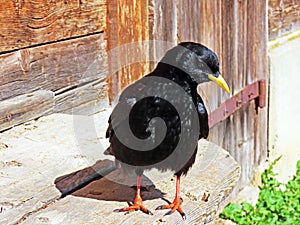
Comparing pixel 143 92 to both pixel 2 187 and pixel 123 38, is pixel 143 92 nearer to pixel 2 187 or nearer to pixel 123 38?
pixel 2 187

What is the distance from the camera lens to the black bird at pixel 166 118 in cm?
216

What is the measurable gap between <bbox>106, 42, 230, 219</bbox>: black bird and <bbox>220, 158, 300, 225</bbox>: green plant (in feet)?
6.74

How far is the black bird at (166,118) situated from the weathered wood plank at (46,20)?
2.75 ft

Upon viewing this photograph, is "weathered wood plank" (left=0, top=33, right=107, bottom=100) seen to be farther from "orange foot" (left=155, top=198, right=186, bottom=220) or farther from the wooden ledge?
"orange foot" (left=155, top=198, right=186, bottom=220)

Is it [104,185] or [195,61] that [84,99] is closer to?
[104,185]

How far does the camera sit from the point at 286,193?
15.6 feet

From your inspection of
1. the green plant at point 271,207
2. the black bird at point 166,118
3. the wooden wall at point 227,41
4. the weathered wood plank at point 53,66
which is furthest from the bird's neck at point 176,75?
the green plant at point 271,207

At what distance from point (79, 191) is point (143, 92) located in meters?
0.47

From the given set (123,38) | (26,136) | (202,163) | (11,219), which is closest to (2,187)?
(11,219)

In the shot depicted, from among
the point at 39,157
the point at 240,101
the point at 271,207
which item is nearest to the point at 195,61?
the point at 39,157

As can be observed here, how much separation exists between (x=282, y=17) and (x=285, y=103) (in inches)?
27.9

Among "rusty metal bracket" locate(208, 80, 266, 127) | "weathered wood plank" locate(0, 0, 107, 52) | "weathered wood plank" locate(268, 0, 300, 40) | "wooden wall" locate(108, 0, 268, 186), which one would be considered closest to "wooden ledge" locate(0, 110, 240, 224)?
"weathered wood plank" locate(0, 0, 107, 52)

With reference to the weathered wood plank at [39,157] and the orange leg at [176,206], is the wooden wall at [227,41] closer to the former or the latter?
the weathered wood plank at [39,157]

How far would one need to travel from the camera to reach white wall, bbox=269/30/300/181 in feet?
15.6
